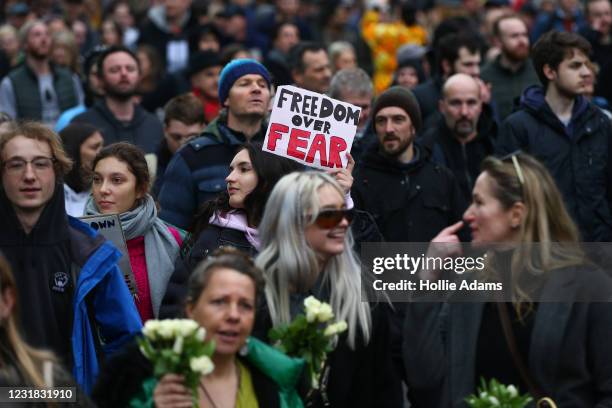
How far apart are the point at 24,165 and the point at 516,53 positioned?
7030mm

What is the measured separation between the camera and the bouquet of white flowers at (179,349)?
527 centimetres

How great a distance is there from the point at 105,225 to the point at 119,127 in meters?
4.47

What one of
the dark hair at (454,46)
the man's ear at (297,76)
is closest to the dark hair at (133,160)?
the dark hair at (454,46)

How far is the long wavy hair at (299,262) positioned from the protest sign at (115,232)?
173 cm

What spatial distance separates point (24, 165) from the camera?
6.96m

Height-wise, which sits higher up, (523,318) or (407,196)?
(407,196)

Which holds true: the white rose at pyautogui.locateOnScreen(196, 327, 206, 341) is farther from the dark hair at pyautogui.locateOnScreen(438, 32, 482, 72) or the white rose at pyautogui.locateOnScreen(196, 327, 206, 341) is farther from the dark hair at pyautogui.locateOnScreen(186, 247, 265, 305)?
the dark hair at pyautogui.locateOnScreen(438, 32, 482, 72)

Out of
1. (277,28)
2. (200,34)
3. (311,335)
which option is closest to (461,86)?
(311,335)

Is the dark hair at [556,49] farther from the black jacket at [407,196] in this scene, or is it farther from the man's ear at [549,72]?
the black jacket at [407,196]

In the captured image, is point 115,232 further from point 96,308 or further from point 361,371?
point 361,371

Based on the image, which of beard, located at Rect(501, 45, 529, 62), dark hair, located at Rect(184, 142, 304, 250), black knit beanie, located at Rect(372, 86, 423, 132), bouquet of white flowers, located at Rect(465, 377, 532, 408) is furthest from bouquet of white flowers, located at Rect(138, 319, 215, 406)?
beard, located at Rect(501, 45, 529, 62)

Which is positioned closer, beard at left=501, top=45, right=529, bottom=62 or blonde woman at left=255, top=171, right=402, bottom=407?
blonde woman at left=255, top=171, right=402, bottom=407

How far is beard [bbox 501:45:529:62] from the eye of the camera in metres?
13.1

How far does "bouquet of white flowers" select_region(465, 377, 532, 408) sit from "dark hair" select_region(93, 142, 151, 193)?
3.35 meters
